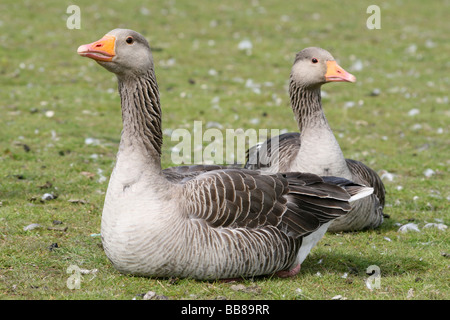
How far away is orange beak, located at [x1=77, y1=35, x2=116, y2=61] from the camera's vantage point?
5336 mm

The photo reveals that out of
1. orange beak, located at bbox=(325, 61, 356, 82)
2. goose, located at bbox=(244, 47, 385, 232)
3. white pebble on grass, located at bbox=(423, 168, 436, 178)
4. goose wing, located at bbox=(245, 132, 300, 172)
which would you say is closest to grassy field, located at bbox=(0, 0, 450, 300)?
white pebble on grass, located at bbox=(423, 168, 436, 178)

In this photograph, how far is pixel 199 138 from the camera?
11.6 metres

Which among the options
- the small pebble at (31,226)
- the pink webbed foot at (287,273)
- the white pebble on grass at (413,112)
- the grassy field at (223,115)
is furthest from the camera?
the white pebble on grass at (413,112)

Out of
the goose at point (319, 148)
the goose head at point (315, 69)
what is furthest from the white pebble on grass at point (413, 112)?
the goose head at point (315, 69)

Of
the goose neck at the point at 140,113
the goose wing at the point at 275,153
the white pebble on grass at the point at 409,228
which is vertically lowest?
the white pebble on grass at the point at 409,228

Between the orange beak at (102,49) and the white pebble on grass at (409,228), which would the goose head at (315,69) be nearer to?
the white pebble on grass at (409,228)

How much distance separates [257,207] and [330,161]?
1831mm

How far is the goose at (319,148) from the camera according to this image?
725 cm

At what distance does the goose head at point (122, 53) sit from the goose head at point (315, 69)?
2624 millimetres

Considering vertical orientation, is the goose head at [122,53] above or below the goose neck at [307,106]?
above

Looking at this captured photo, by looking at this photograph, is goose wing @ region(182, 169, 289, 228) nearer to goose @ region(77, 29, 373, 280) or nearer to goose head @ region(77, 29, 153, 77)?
goose @ region(77, 29, 373, 280)

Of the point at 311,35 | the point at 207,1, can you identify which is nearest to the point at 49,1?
the point at 207,1

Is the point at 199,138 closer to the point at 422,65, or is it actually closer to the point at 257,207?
the point at 257,207

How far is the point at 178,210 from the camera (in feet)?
17.6
